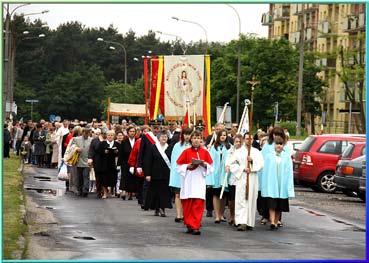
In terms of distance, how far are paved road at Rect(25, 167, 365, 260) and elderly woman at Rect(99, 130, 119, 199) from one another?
255 cm

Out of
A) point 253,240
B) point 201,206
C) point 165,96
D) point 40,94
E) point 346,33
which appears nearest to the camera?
point 253,240

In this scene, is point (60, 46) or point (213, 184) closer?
point (213, 184)

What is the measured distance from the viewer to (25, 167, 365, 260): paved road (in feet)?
51.5

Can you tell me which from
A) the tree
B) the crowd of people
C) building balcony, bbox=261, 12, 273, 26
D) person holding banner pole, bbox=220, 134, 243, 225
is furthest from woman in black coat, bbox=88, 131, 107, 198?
building balcony, bbox=261, 12, 273, 26

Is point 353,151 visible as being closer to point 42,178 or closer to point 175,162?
point 175,162

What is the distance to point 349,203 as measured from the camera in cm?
2838

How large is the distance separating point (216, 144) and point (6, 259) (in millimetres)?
8369

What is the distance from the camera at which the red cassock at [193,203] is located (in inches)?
745

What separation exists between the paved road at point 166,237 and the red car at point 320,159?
7.18 m

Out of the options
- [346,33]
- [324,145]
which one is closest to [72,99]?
[346,33]

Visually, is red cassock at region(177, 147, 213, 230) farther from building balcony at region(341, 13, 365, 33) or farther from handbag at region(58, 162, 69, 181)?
building balcony at region(341, 13, 365, 33)

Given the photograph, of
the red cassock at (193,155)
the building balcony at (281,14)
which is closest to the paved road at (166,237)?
the red cassock at (193,155)

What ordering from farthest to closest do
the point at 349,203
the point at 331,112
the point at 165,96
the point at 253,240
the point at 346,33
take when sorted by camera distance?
the point at 331,112
the point at 346,33
the point at 165,96
the point at 349,203
the point at 253,240

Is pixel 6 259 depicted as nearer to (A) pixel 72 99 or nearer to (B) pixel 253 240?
(B) pixel 253 240
